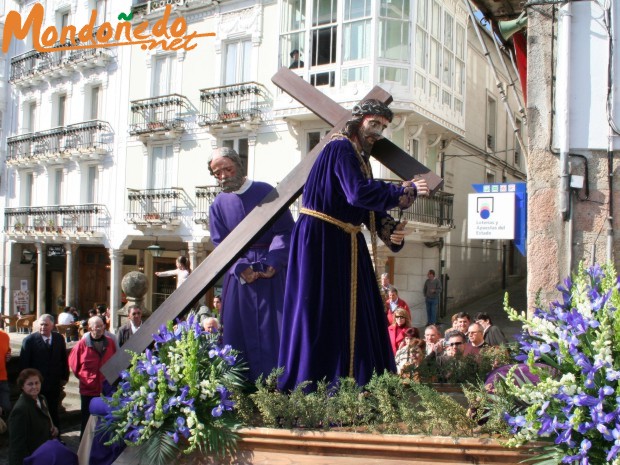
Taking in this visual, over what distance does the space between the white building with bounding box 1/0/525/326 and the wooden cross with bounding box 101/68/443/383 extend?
12912 mm

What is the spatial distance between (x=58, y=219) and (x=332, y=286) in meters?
24.1

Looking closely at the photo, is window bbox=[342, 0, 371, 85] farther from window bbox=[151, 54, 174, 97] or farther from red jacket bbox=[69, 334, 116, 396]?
red jacket bbox=[69, 334, 116, 396]

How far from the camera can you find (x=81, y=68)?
2477 cm

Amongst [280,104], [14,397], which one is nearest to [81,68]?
[280,104]

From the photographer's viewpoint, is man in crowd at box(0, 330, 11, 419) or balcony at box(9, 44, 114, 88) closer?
man in crowd at box(0, 330, 11, 419)

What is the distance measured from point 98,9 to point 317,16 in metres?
10.9

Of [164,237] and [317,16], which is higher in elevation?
[317,16]

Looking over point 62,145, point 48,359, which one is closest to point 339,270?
point 48,359

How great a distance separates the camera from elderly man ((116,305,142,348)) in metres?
6.79

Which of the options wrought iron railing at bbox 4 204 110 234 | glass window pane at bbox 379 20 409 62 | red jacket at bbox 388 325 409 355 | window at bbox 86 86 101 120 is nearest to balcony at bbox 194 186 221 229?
wrought iron railing at bbox 4 204 110 234

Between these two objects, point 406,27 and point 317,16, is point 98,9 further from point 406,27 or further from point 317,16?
point 406,27

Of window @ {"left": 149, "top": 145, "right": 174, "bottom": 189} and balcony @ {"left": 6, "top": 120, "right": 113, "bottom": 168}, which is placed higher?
A: balcony @ {"left": 6, "top": 120, "right": 113, "bottom": 168}

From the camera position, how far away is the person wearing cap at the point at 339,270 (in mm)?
3645

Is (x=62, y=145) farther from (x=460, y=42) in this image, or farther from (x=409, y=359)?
(x=409, y=359)
